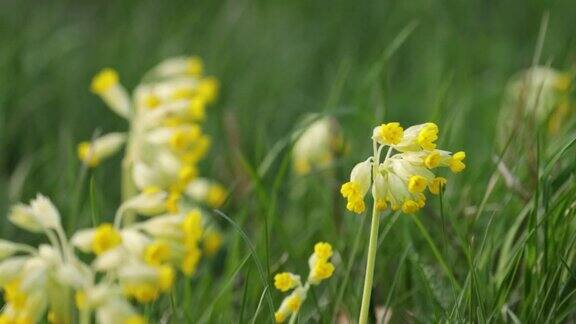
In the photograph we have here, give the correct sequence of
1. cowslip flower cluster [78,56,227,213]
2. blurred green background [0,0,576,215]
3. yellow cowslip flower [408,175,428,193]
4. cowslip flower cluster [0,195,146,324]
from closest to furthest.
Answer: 1. cowslip flower cluster [0,195,146,324]
2. yellow cowslip flower [408,175,428,193]
3. cowslip flower cluster [78,56,227,213]
4. blurred green background [0,0,576,215]

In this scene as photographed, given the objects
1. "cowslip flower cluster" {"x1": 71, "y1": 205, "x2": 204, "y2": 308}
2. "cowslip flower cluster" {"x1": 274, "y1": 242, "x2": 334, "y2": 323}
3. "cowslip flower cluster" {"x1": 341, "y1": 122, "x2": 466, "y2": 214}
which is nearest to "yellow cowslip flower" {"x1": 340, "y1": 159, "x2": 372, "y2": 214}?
"cowslip flower cluster" {"x1": 341, "y1": 122, "x2": 466, "y2": 214}

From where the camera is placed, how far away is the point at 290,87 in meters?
4.32

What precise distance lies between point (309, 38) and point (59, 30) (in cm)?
108

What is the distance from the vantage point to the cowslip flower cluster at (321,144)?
3182mm

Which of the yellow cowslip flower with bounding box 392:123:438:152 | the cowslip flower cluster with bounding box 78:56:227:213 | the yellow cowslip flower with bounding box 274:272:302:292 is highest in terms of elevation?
the yellow cowslip flower with bounding box 392:123:438:152

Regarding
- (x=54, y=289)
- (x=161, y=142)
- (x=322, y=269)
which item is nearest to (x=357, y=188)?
(x=322, y=269)

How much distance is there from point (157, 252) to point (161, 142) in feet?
2.71

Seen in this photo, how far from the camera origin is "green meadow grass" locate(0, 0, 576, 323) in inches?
86.9

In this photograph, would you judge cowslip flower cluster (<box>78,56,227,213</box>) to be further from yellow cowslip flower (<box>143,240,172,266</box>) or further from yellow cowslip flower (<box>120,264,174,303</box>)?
yellow cowslip flower (<box>120,264,174,303</box>)

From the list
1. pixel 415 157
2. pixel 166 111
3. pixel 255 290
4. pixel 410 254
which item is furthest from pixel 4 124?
pixel 415 157

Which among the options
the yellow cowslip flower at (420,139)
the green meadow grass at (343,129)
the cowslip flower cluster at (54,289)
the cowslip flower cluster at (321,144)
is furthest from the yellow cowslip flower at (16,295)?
the cowslip flower cluster at (321,144)

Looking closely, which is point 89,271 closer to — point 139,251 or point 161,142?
point 139,251

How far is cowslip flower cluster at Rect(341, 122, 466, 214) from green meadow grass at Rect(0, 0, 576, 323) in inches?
5.7

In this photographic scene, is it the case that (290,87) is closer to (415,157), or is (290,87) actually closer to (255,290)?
(255,290)
